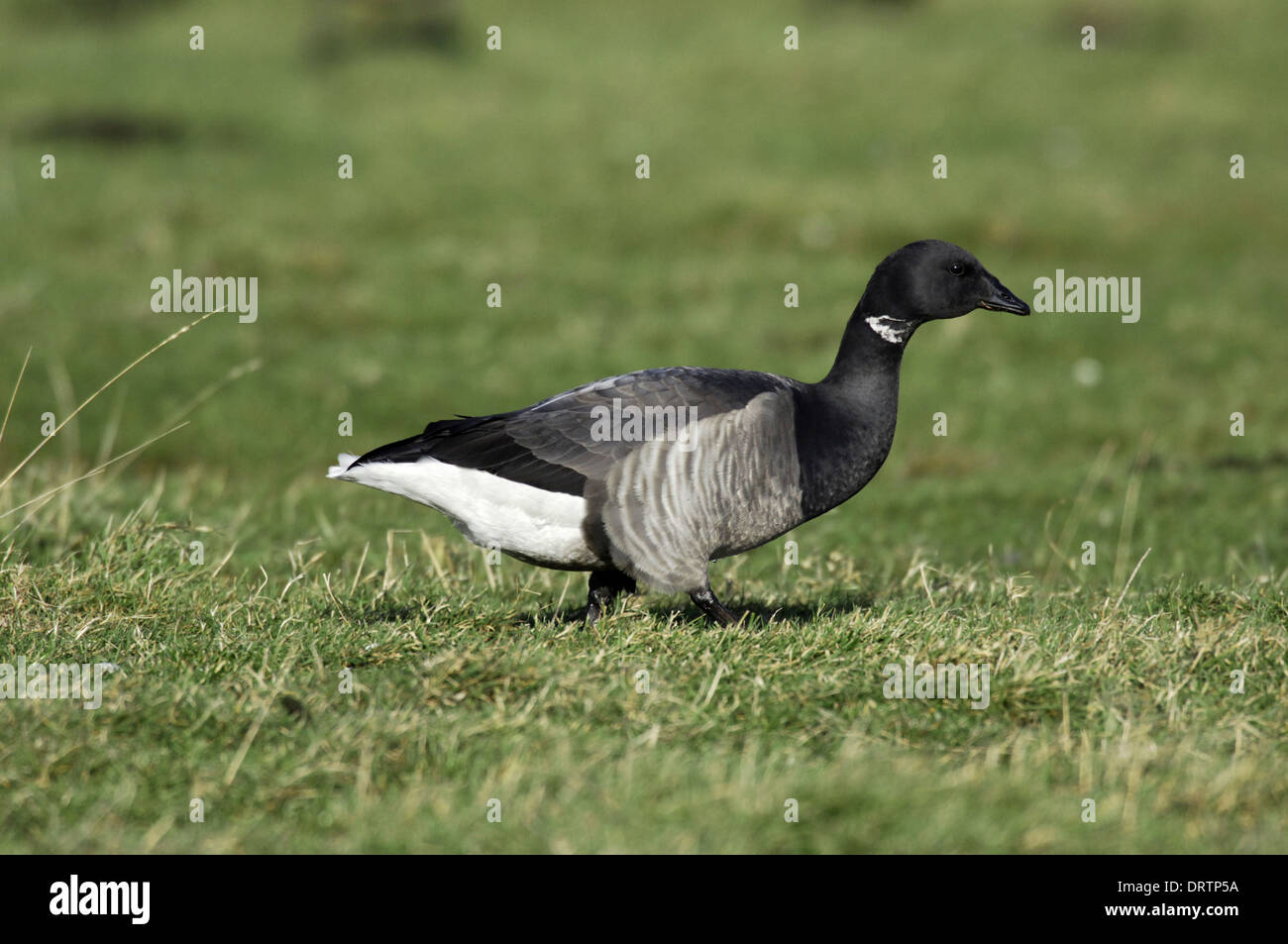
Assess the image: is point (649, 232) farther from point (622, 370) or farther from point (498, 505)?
point (498, 505)

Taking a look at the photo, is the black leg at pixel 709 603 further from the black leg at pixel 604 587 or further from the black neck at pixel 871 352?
the black neck at pixel 871 352

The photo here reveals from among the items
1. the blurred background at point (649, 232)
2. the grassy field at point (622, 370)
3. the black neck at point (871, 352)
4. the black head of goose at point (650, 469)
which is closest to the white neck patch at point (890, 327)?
the black neck at point (871, 352)

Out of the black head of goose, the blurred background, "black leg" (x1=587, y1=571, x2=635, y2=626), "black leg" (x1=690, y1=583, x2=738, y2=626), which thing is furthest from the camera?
the blurred background

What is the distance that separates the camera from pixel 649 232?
19625 mm

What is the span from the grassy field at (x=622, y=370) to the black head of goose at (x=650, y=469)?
401 mm

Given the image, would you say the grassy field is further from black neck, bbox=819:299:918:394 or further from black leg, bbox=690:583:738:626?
black neck, bbox=819:299:918:394

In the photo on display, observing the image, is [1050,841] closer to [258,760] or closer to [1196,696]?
[1196,696]

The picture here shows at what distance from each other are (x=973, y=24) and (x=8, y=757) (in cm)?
2763

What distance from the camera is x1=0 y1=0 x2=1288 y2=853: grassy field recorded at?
16.4 ft

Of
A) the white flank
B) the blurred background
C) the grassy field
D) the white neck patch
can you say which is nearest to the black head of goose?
the white flank

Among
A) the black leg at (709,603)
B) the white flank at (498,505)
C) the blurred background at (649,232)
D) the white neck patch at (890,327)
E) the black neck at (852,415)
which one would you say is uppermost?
the blurred background at (649,232)

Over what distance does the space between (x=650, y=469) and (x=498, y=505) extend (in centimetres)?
76

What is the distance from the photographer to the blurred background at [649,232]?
11781mm
